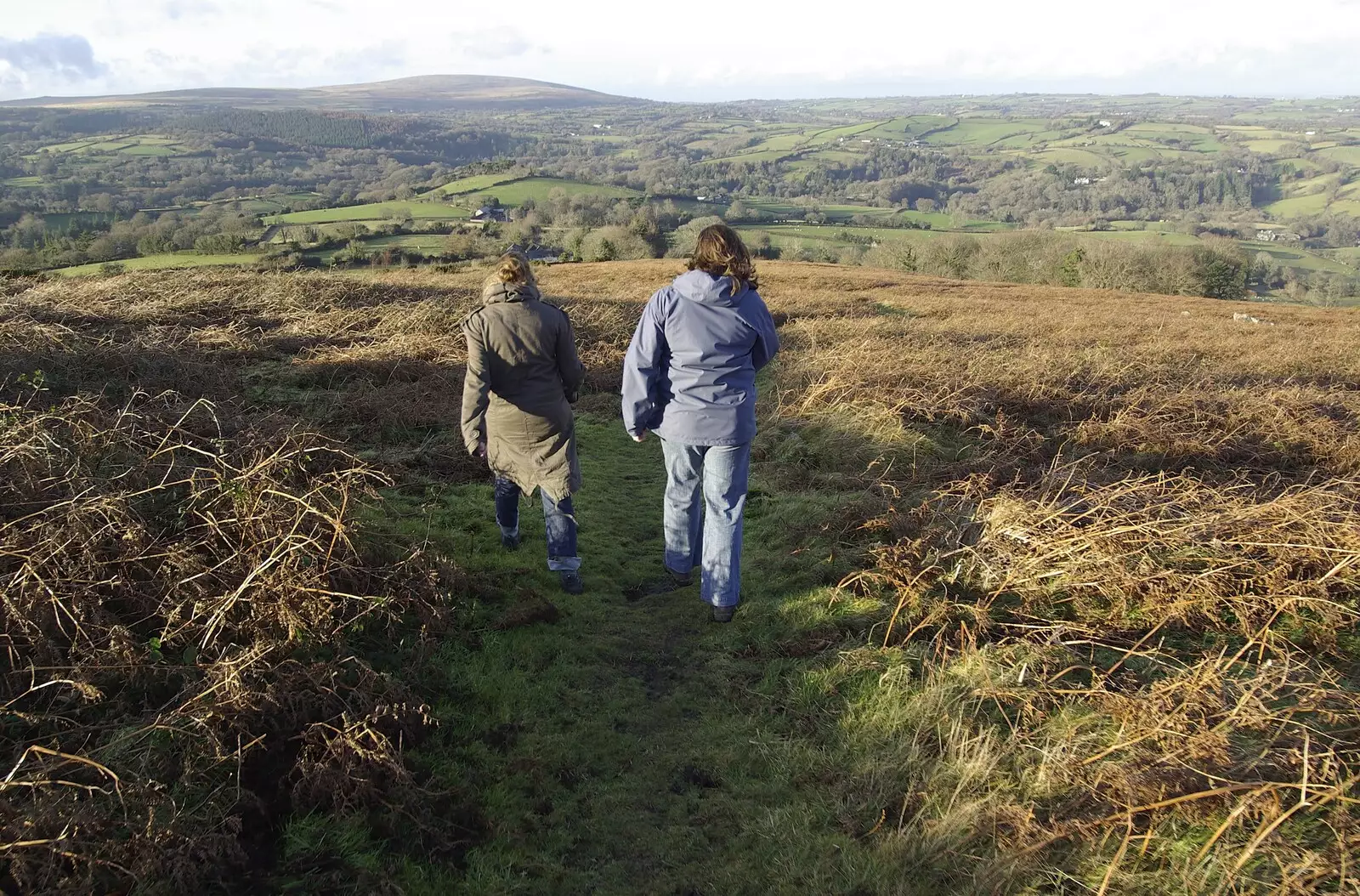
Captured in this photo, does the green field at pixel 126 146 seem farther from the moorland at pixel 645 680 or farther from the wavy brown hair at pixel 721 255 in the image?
the wavy brown hair at pixel 721 255

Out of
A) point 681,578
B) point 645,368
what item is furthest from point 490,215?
point 645,368

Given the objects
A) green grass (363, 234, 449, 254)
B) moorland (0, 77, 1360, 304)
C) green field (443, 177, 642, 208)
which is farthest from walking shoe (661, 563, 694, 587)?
green field (443, 177, 642, 208)

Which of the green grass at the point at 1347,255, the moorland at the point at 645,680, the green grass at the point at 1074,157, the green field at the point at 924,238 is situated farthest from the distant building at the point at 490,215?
the green grass at the point at 1074,157

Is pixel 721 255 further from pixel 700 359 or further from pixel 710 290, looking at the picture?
pixel 700 359

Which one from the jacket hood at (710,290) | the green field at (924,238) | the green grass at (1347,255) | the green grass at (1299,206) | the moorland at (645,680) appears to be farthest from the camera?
the green grass at (1299,206)

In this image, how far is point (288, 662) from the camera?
133 inches

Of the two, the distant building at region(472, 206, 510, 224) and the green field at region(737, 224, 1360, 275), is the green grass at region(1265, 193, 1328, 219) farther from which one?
the distant building at region(472, 206, 510, 224)

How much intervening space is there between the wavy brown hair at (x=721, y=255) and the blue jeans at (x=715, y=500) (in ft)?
3.65

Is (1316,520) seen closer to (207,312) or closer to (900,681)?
(900,681)

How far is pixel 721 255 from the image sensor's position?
4.32 meters

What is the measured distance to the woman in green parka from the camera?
4.78 m

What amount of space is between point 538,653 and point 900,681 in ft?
7.11

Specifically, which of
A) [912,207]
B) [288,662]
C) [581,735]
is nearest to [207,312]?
[288,662]

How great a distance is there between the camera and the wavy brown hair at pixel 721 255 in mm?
4328
